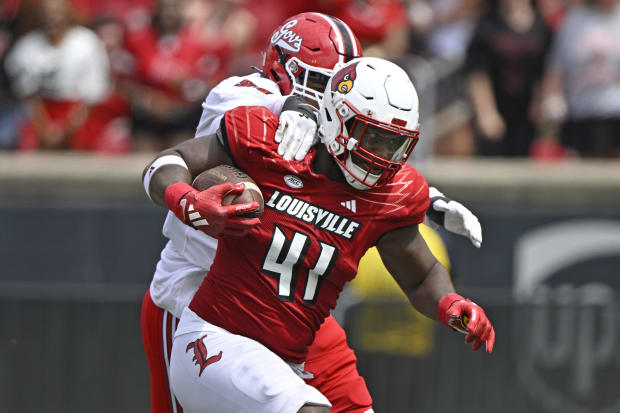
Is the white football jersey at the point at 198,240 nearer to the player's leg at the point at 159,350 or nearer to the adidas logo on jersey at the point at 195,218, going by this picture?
the player's leg at the point at 159,350

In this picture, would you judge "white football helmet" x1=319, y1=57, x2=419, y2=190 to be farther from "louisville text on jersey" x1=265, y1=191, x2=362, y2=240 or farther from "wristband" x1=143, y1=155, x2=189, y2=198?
"wristband" x1=143, y1=155, x2=189, y2=198

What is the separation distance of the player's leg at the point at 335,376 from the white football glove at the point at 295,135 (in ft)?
3.13

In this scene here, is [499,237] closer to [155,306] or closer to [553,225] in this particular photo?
[553,225]

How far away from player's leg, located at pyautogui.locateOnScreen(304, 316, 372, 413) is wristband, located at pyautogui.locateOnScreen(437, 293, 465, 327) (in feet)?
1.81

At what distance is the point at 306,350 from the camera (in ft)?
14.7

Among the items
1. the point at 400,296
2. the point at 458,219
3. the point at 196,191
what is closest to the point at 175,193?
the point at 196,191

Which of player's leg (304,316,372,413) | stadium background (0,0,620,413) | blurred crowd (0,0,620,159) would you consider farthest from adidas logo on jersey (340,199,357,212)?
blurred crowd (0,0,620,159)

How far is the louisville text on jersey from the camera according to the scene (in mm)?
4273

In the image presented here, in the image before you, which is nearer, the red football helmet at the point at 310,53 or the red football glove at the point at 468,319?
the red football glove at the point at 468,319

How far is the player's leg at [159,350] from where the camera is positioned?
4.97 metres

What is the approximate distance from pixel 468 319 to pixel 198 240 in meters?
1.27

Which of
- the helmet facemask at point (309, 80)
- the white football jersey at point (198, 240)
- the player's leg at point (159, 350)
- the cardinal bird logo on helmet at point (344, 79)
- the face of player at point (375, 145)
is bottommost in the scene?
the player's leg at point (159, 350)

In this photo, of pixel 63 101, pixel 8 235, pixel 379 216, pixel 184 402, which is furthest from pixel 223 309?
pixel 63 101

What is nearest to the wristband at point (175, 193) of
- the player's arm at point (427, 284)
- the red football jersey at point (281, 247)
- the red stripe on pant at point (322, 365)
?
the red football jersey at point (281, 247)
